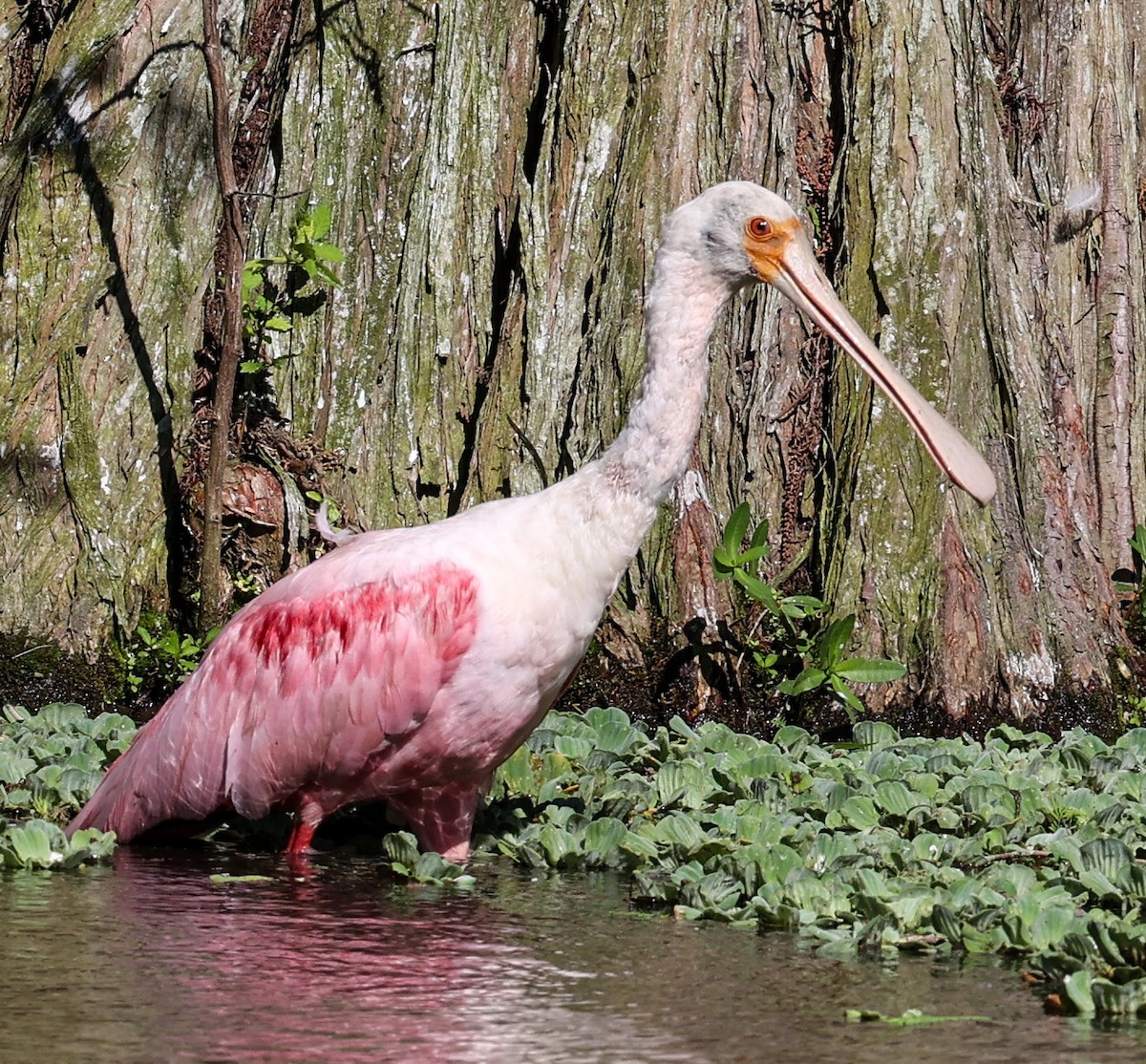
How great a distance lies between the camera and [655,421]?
5.73 m

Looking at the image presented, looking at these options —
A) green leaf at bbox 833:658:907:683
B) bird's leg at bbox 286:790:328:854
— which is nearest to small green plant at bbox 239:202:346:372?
green leaf at bbox 833:658:907:683

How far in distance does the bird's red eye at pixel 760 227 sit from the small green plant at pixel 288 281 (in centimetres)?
301

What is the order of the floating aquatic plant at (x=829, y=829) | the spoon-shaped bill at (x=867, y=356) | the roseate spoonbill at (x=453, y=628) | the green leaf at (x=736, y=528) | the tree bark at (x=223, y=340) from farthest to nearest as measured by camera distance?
1. the tree bark at (x=223, y=340)
2. the green leaf at (x=736, y=528)
3. the spoon-shaped bill at (x=867, y=356)
4. the roseate spoonbill at (x=453, y=628)
5. the floating aquatic plant at (x=829, y=829)

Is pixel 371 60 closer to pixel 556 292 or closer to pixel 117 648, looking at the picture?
pixel 556 292

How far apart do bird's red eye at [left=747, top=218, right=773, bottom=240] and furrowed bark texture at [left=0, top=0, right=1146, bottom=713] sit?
2390 millimetres

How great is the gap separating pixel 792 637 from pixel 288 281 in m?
3.03

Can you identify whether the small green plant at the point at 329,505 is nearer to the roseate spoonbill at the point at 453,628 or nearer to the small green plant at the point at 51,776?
the small green plant at the point at 51,776

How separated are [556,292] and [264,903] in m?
4.02

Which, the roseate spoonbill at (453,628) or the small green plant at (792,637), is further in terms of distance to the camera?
the small green plant at (792,637)

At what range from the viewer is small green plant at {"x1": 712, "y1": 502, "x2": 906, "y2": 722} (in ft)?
25.5

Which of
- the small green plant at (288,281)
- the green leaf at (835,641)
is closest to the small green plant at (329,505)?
the small green plant at (288,281)

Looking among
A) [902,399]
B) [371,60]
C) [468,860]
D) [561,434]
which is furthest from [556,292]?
[468,860]

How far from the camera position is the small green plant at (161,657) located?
836 centimetres

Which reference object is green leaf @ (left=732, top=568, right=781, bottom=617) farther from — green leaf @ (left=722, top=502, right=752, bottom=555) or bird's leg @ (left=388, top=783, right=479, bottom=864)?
bird's leg @ (left=388, top=783, right=479, bottom=864)
